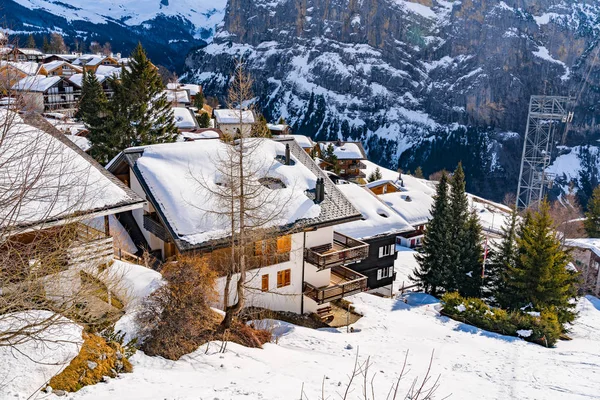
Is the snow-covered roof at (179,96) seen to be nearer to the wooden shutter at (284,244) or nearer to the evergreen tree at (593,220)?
the wooden shutter at (284,244)

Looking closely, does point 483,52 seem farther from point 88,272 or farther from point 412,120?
point 88,272

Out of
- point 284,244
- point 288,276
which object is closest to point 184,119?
point 288,276

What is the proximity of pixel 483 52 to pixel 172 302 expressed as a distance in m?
157

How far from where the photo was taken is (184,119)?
61406 millimetres

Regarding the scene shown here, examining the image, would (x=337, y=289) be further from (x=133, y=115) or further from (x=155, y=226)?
(x=133, y=115)

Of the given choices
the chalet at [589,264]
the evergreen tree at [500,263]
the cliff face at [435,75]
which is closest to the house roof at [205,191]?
the evergreen tree at [500,263]

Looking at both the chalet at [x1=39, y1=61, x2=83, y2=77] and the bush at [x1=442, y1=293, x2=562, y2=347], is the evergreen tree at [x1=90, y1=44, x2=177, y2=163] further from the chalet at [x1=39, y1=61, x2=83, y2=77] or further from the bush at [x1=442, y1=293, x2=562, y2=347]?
the chalet at [x1=39, y1=61, x2=83, y2=77]

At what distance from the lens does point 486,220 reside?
62312 mm

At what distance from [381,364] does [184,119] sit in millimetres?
51215

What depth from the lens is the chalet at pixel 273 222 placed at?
18594mm

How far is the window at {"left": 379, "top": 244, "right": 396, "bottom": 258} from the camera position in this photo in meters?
31.5

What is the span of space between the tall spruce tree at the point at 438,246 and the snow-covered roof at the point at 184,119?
121ft

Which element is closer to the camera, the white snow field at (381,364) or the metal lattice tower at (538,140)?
the white snow field at (381,364)

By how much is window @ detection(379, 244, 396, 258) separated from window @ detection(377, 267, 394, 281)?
1.09 m
